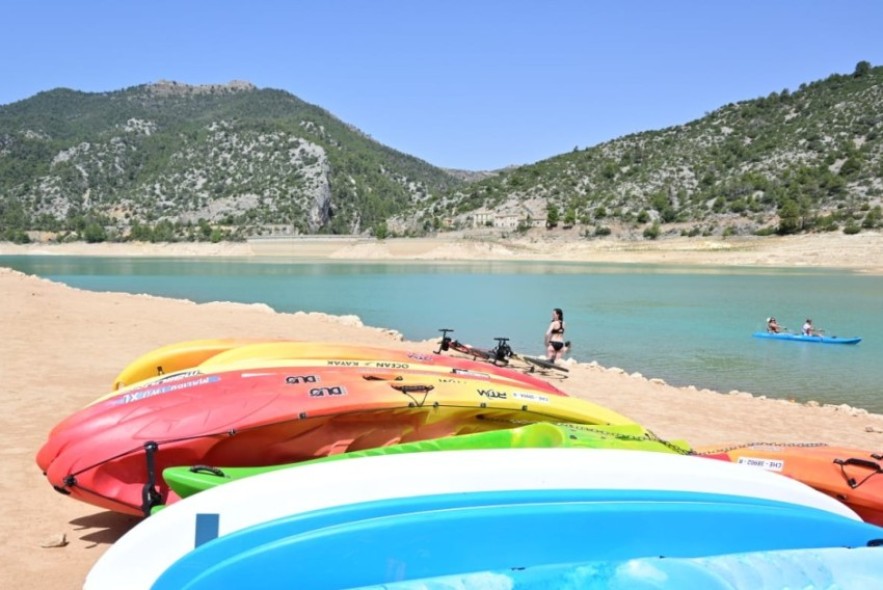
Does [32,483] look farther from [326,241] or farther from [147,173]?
[147,173]

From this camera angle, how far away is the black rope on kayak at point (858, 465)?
4.64 meters

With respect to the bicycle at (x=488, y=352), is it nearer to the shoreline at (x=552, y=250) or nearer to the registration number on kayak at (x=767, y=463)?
the registration number on kayak at (x=767, y=463)

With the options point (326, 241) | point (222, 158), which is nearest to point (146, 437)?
point (326, 241)

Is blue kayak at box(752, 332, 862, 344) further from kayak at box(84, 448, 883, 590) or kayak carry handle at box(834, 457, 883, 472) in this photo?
kayak at box(84, 448, 883, 590)

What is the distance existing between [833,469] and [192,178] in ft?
534

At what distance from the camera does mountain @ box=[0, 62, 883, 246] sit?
289ft

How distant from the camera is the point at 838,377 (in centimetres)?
1366

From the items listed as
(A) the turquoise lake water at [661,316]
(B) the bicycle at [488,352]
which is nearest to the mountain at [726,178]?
(A) the turquoise lake water at [661,316]

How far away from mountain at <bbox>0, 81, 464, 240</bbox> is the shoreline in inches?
746

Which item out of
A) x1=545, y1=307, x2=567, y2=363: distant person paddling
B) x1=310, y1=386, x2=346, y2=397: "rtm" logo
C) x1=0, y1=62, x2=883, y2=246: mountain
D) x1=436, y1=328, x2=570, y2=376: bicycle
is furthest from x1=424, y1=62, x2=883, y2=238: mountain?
x1=310, y1=386, x2=346, y2=397: "rtm" logo

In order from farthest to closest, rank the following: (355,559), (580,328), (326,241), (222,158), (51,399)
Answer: (222,158) < (326,241) < (580,328) < (51,399) < (355,559)

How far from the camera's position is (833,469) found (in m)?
4.79

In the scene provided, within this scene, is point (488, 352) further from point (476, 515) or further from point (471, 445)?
point (476, 515)

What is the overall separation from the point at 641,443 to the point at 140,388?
12.0ft
